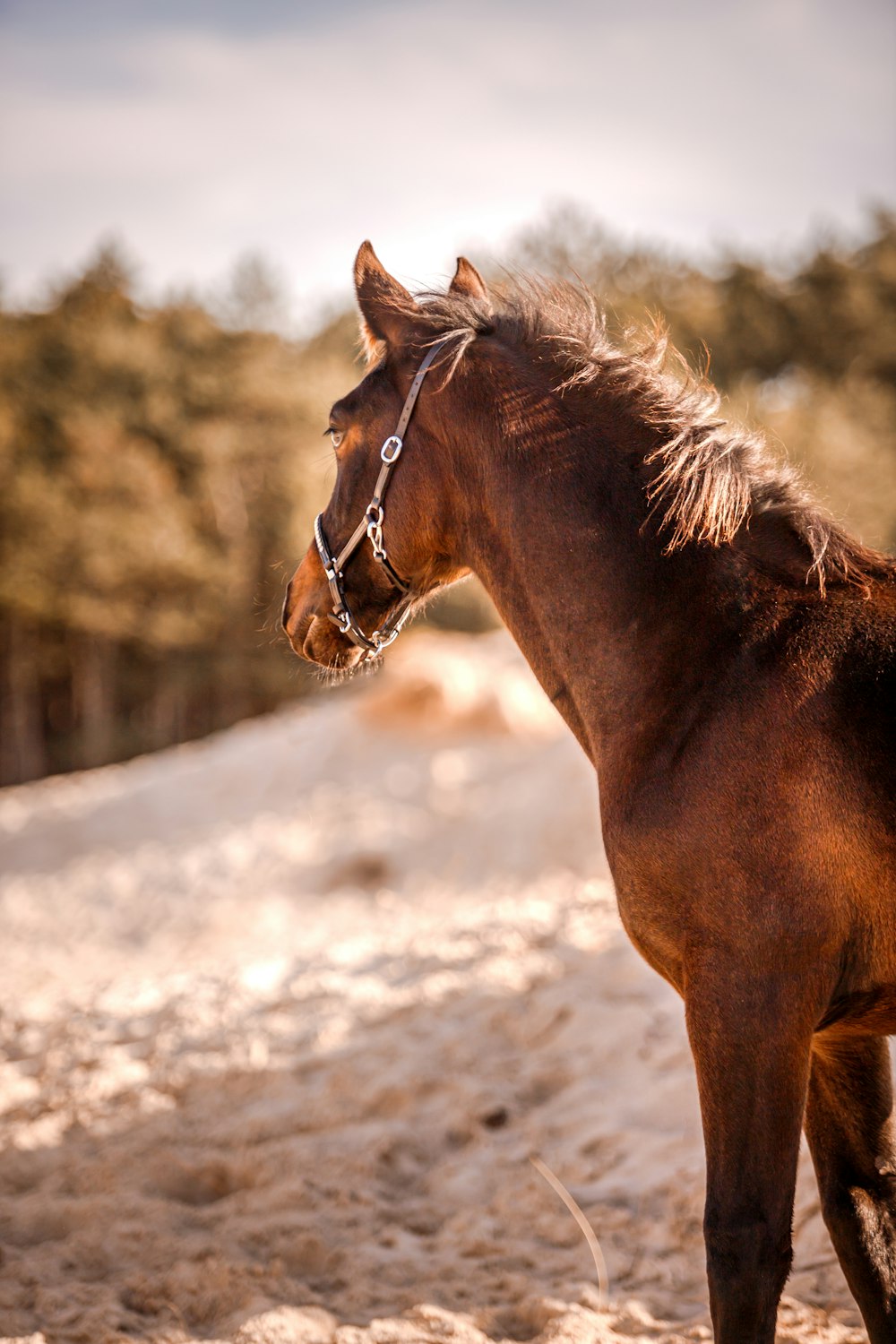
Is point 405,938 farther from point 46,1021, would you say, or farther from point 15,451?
point 15,451

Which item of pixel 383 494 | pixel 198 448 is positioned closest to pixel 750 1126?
pixel 383 494

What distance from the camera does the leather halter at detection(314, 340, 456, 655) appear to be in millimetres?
2877

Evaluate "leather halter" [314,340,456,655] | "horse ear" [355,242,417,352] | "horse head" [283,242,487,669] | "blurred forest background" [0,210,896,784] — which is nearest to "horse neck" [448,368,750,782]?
"horse head" [283,242,487,669]

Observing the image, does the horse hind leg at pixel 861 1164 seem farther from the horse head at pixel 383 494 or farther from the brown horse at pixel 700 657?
the horse head at pixel 383 494

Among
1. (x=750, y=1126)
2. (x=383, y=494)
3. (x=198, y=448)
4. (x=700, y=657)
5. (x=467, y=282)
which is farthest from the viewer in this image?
(x=198, y=448)

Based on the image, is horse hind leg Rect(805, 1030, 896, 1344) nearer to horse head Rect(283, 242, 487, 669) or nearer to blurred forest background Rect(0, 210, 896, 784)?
horse head Rect(283, 242, 487, 669)

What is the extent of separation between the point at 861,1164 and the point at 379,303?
2740 mm

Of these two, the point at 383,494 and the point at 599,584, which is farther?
the point at 383,494

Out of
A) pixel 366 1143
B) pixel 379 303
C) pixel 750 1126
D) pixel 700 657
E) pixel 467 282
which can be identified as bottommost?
pixel 366 1143

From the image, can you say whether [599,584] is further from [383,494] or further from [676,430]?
[383,494]

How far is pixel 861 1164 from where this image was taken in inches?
103

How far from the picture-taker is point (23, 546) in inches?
1078

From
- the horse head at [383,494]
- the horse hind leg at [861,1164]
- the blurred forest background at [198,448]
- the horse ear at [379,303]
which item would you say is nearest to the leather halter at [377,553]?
the horse head at [383,494]

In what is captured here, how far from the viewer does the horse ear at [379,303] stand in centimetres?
296
